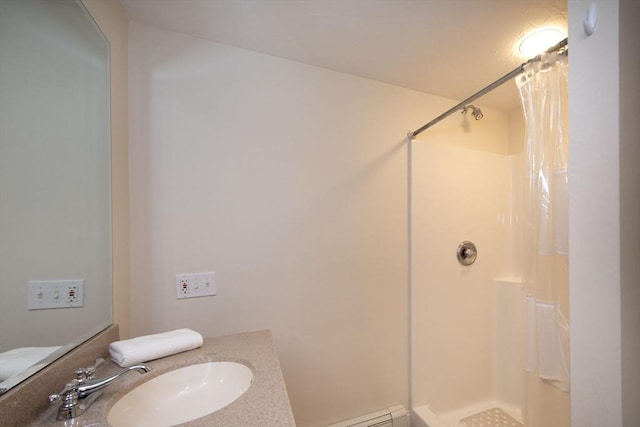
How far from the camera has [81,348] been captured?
78 cm

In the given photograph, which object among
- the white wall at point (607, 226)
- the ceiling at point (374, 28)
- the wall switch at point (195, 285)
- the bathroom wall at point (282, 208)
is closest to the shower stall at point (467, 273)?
the bathroom wall at point (282, 208)

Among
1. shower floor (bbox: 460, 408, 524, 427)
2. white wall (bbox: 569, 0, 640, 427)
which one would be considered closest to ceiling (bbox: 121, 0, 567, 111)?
white wall (bbox: 569, 0, 640, 427)

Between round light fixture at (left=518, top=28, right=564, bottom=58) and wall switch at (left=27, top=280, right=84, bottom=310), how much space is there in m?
2.23

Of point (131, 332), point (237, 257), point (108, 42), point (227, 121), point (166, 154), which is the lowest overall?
point (131, 332)

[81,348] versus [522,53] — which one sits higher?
[522,53]

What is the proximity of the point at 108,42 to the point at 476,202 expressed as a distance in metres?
2.24

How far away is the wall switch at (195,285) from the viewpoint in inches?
44.4

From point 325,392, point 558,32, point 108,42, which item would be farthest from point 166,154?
point 558,32

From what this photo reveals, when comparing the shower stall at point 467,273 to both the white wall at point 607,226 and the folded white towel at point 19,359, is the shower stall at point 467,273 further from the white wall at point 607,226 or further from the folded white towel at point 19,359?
the folded white towel at point 19,359

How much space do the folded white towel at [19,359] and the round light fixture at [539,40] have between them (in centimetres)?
227

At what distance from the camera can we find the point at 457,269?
1.67m

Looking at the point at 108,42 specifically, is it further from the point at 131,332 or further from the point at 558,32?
the point at 558,32

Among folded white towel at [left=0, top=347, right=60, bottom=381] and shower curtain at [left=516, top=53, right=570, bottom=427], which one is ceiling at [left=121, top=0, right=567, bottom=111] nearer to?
shower curtain at [left=516, top=53, right=570, bottom=427]

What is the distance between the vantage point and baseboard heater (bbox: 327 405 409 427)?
1.40 m
